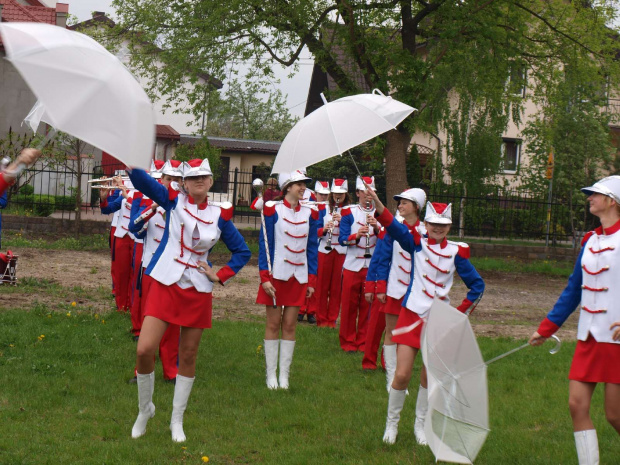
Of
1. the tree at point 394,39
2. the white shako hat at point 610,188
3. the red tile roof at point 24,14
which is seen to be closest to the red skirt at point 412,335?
the white shako hat at point 610,188

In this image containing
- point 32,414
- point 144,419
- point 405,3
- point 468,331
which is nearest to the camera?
point 468,331

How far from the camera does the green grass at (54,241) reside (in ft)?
61.7

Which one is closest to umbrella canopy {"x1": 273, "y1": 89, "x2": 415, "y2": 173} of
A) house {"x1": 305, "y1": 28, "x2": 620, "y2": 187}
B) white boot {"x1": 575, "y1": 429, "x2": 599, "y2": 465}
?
white boot {"x1": 575, "y1": 429, "x2": 599, "y2": 465}

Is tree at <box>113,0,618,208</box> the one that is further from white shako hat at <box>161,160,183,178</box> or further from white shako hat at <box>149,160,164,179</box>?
white shako hat at <box>161,160,183,178</box>

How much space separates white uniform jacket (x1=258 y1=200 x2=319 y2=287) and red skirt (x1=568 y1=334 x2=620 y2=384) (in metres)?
3.61

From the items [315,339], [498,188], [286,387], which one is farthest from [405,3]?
[286,387]

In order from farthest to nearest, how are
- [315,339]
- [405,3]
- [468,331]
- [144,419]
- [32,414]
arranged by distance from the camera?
1. [405,3]
2. [315,339]
3. [32,414]
4. [144,419]
5. [468,331]

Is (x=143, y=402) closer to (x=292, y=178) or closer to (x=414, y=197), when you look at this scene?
(x=414, y=197)

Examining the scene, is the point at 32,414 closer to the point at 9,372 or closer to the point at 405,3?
the point at 9,372

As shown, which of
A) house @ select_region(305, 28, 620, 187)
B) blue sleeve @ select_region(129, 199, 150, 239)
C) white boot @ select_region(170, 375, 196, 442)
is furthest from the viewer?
house @ select_region(305, 28, 620, 187)

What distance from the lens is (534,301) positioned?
642 inches

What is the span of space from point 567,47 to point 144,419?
1881cm

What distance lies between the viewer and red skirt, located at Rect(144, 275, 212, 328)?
6.15 m

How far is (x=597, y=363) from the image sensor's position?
17.4 ft
